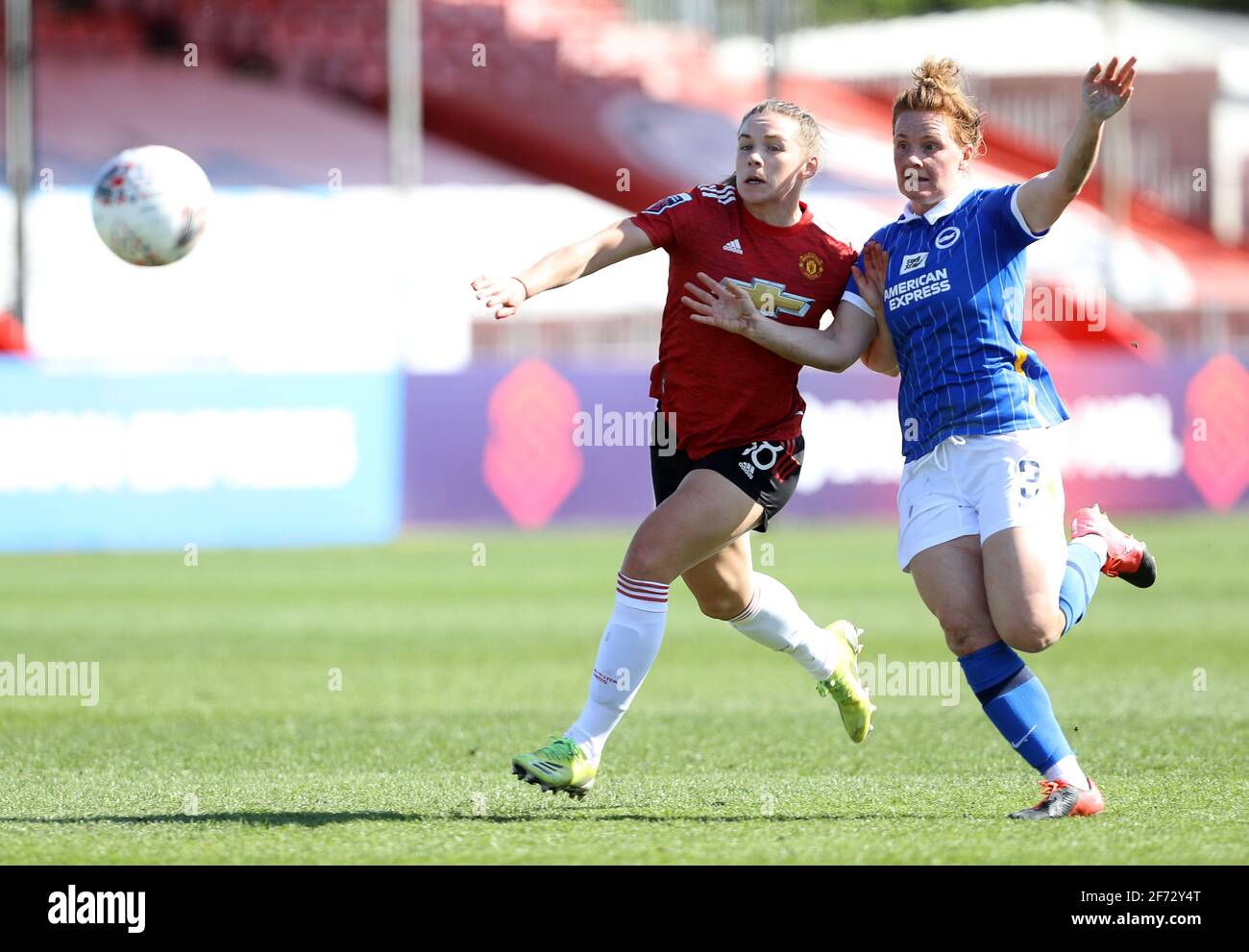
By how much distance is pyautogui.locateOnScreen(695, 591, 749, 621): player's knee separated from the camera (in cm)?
667

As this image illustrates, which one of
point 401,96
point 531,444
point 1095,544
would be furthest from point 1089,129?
point 401,96

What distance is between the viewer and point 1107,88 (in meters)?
5.51

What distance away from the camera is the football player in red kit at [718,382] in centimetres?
621

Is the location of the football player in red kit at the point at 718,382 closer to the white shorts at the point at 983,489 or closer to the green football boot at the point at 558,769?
the green football boot at the point at 558,769

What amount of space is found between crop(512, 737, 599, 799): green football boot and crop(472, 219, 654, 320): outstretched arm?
1.46m

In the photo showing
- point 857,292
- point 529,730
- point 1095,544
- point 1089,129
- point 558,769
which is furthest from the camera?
point 529,730

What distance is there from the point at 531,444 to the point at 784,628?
39.2 ft

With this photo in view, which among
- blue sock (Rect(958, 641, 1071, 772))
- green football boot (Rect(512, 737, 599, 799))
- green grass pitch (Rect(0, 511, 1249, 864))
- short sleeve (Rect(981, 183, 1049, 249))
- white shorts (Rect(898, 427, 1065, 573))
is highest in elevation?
short sleeve (Rect(981, 183, 1049, 249))

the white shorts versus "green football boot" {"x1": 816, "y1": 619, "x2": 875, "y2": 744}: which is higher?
the white shorts

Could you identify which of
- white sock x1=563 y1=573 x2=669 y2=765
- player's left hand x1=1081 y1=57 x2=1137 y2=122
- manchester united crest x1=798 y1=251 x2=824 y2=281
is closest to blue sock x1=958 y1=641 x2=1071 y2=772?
white sock x1=563 y1=573 x2=669 y2=765

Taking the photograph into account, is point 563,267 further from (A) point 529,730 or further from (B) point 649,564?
(A) point 529,730

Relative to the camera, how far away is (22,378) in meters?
16.8

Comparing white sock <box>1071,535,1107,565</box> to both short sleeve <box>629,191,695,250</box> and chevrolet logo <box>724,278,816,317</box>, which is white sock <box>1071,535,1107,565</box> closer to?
chevrolet logo <box>724,278,816,317</box>

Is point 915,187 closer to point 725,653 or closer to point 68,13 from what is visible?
point 725,653
